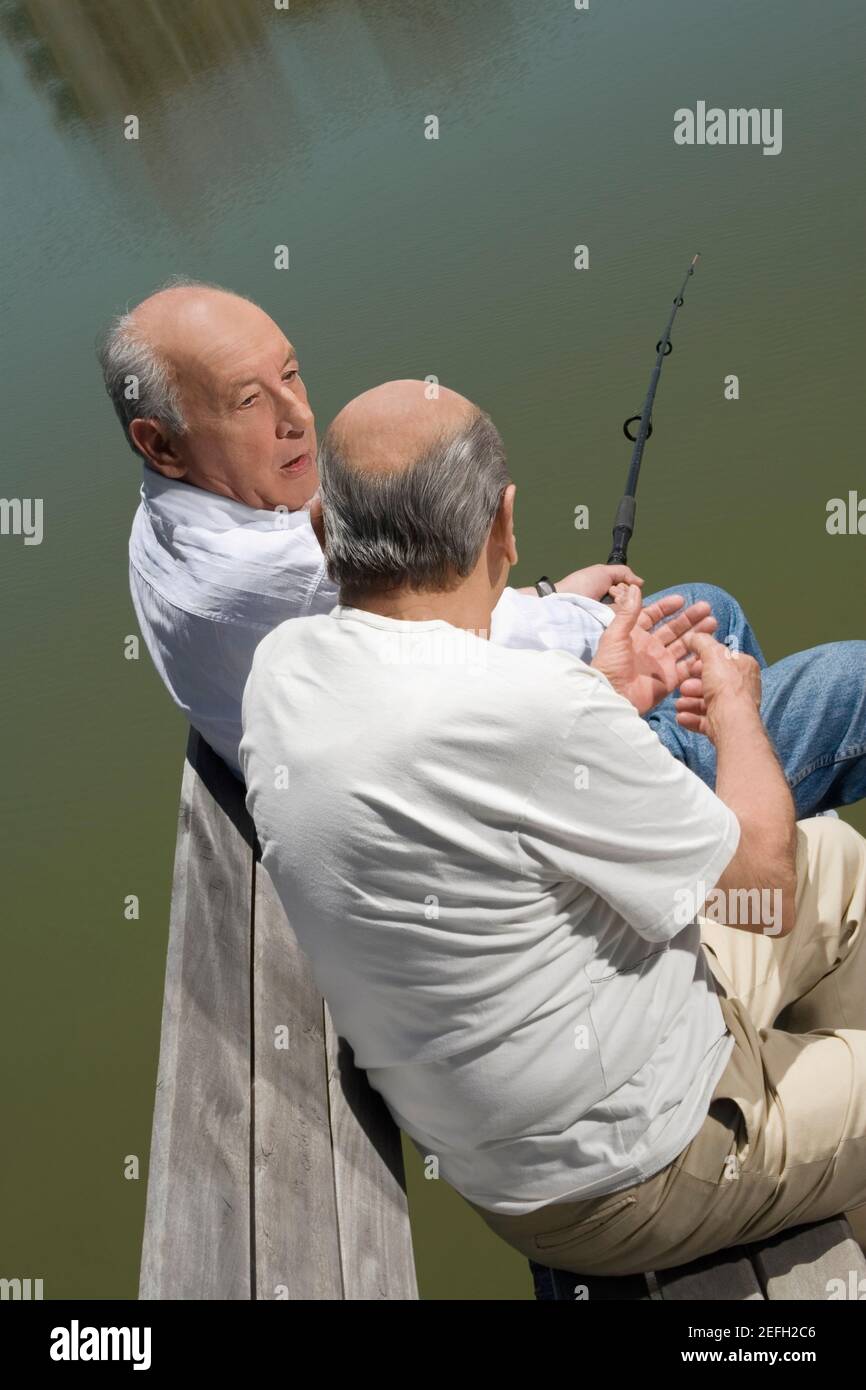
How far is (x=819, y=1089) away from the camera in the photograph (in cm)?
129

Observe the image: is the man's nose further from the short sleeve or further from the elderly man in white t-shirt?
the short sleeve

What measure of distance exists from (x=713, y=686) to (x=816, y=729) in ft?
1.34

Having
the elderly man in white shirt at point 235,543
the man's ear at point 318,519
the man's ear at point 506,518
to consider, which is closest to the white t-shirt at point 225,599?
the elderly man in white shirt at point 235,543

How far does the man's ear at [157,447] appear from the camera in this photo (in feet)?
5.77

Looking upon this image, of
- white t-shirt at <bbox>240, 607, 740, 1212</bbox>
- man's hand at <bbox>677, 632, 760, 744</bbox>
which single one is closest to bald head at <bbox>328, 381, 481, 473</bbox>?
white t-shirt at <bbox>240, 607, 740, 1212</bbox>

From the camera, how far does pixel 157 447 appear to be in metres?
1.78

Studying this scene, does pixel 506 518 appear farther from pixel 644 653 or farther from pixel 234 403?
pixel 234 403

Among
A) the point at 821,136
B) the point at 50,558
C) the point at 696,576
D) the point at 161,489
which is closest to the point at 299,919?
the point at 161,489

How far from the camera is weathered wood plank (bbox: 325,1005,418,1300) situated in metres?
1.17

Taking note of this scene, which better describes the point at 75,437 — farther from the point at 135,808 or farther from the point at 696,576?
the point at 696,576

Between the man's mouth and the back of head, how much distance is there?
0.64 m

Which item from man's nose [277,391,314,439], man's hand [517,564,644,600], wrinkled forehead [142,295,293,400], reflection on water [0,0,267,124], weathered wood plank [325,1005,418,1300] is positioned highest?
reflection on water [0,0,267,124]

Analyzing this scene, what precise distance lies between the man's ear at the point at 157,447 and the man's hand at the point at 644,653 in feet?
1.96

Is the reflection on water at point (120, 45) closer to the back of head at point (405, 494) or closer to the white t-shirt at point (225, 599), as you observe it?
the white t-shirt at point (225, 599)
